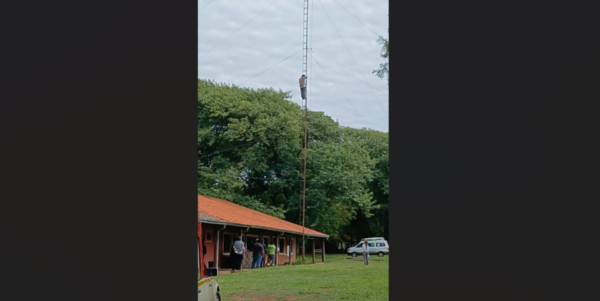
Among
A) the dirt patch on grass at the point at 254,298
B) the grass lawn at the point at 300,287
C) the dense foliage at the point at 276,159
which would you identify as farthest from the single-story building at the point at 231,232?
the dirt patch on grass at the point at 254,298

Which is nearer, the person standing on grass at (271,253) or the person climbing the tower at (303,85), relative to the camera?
the person standing on grass at (271,253)

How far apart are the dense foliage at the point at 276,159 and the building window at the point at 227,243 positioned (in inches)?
202

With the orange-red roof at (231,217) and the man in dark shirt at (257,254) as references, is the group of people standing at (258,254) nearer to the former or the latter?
→ the man in dark shirt at (257,254)

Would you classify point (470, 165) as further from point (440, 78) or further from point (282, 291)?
point (282, 291)

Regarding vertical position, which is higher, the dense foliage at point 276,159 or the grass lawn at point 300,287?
the dense foliage at point 276,159

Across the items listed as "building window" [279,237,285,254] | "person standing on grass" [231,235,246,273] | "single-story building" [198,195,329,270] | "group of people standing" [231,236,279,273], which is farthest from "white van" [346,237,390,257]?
"person standing on grass" [231,235,246,273]

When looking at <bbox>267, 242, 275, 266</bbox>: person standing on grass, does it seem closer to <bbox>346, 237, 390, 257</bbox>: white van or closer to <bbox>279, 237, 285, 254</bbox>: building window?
<bbox>279, 237, 285, 254</bbox>: building window

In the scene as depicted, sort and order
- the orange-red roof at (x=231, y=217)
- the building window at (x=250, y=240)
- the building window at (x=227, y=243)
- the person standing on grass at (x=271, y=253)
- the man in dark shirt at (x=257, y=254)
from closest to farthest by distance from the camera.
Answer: the orange-red roof at (x=231, y=217) < the man in dark shirt at (x=257, y=254) < the building window at (x=227, y=243) < the person standing on grass at (x=271, y=253) < the building window at (x=250, y=240)

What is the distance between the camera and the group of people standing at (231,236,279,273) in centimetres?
1419

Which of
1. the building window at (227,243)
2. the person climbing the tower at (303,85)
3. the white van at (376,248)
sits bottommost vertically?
the white van at (376,248)

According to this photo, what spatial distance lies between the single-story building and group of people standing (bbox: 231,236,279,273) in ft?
1.22

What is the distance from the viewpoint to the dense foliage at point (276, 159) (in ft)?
71.1

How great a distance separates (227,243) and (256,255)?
0.80m

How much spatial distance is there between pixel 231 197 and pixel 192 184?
1843 cm
